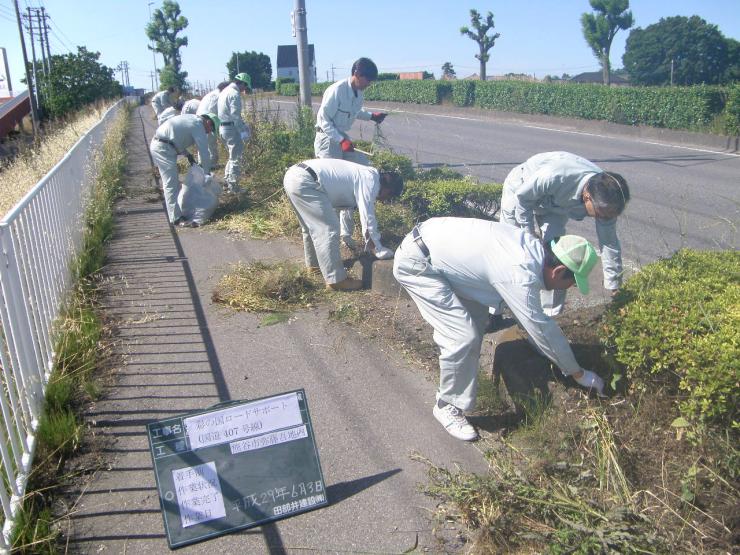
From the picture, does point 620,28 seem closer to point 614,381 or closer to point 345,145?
point 345,145

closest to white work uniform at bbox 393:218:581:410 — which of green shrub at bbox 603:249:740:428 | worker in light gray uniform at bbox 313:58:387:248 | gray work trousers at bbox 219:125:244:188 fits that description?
Answer: green shrub at bbox 603:249:740:428

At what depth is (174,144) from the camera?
879 centimetres

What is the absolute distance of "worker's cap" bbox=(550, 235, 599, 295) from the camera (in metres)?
3.22

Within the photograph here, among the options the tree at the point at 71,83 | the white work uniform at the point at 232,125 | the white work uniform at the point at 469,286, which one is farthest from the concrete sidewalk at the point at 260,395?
the tree at the point at 71,83

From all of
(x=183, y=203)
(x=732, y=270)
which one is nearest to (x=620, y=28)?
(x=183, y=203)

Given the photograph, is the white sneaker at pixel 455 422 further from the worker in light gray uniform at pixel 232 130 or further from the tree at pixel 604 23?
the tree at pixel 604 23

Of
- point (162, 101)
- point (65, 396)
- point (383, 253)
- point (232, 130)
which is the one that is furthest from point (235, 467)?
point (162, 101)

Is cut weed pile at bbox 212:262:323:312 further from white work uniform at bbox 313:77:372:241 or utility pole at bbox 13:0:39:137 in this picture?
utility pole at bbox 13:0:39:137

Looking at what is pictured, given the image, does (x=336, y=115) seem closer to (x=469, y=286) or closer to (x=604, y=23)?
(x=469, y=286)

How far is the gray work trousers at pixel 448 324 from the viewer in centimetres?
373

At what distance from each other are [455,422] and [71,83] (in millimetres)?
29102

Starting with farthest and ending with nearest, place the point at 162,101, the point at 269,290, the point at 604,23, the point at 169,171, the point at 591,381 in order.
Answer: the point at 604,23
the point at 162,101
the point at 169,171
the point at 269,290
the point at 591,381

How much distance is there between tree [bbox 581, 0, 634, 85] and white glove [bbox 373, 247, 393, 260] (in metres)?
44.0

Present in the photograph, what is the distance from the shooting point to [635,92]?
722 inches
